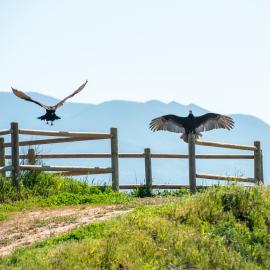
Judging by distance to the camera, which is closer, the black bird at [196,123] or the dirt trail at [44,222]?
the dirt trail at [44,222]

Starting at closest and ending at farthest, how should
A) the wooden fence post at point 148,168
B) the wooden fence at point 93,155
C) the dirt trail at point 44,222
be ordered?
the dirt trail at point 44,222 < the wooden fence at point 93,155 < the wooden fence post at point 148,168

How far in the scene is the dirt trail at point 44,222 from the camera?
422 inches

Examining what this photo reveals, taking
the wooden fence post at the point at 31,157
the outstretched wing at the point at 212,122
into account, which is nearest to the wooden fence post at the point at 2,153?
the wooden fence post at the point at 31,157

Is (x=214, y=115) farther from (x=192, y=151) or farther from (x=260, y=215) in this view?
(x=260, y=215)

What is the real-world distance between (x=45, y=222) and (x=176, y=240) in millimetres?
3748

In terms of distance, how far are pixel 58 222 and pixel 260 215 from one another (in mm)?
3695

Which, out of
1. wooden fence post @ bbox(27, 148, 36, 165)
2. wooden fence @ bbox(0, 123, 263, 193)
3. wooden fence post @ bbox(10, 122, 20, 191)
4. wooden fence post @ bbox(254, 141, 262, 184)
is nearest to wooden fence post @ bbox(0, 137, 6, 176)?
wooden fence @ bbox(0, 123, 263, 193)

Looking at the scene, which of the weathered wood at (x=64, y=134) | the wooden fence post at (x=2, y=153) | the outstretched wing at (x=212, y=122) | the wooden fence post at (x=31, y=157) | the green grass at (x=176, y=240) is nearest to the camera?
the green grass at (x=176, y=240)

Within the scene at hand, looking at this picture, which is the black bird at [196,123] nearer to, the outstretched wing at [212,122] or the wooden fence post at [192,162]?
the outstretched wing at [212,122]

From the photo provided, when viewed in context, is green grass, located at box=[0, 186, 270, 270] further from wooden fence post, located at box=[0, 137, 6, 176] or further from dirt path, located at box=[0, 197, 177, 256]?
wooden fence post, located at box=[0, 137, 6, 176]

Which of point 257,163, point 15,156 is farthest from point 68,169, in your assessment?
point 257,163

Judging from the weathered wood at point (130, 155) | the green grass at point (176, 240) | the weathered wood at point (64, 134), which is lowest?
the green grass at point (176, 240)

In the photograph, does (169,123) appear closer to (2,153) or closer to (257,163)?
(257,163)

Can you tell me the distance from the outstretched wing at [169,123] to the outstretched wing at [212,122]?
46 centimetres
